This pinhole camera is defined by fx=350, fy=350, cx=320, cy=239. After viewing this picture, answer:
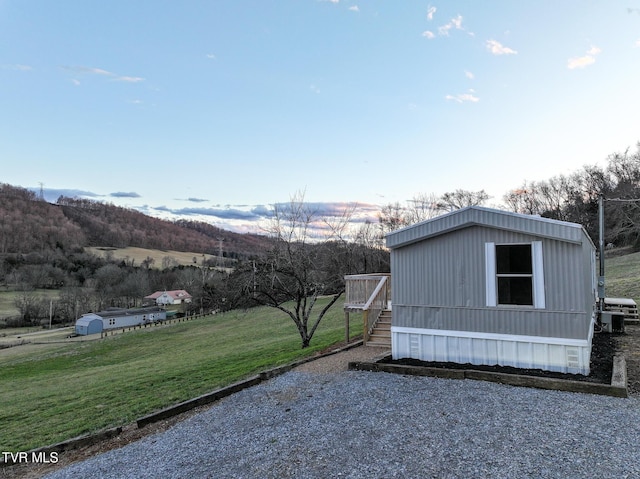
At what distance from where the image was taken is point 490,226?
21.4 feet

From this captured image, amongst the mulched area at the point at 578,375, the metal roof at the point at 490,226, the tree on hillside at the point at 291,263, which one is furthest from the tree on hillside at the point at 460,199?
the metal roof at the point at 490,226

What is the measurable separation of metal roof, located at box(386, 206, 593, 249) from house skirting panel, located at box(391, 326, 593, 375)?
1.81m

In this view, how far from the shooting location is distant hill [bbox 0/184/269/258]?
8749 cm

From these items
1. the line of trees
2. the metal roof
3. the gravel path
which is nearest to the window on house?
the metal roof

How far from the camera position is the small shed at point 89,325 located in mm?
41375

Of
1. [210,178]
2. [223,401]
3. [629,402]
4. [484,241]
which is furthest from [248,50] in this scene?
[629,402]

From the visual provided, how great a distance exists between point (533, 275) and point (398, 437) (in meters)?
4.06

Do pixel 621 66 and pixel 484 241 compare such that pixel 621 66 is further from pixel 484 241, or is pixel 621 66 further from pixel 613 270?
pixel 613 270

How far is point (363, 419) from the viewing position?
14.8 ft

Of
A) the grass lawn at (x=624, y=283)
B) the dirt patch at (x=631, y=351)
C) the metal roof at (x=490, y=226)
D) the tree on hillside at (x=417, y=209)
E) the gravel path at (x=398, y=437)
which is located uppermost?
the tree on hillside at (x=417, y=209)

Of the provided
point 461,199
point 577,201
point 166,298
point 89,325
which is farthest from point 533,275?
point 166,298

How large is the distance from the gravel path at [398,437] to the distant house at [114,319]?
44991 millimetres

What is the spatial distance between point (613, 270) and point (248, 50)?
26375 mm

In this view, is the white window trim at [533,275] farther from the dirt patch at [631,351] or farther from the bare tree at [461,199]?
the bare tree at [461,199]
